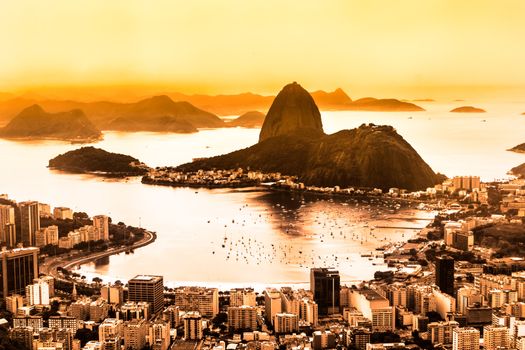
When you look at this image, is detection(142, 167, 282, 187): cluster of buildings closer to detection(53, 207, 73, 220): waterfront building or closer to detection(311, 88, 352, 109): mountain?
detection(311, 88, 352, 109): mountain

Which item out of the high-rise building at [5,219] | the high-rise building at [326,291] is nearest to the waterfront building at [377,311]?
the high-rise building at [326,291]

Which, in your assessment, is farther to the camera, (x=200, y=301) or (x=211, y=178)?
(x=211, y=178)

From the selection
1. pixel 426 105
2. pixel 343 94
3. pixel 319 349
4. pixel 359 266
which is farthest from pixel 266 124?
pixel 319 349

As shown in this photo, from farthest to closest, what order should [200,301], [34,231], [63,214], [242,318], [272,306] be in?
[63,214]
[34,231]
[200,301]
[272,306]
[242,318]

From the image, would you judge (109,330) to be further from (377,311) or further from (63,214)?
A: (63,214)

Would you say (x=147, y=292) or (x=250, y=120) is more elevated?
(x=250, y=120)

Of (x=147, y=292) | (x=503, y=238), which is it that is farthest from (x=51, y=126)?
(x=147, y=292)

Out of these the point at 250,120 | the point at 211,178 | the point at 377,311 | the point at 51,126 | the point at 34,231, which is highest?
the point at 250,120

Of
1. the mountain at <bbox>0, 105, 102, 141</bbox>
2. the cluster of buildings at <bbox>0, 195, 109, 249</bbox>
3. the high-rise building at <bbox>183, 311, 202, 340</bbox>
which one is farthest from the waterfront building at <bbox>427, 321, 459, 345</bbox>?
the mountain at <bbox>0, 105, 102, 141</bbox>
